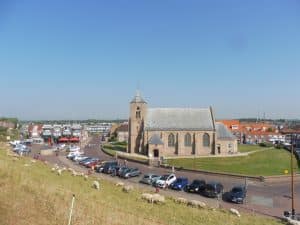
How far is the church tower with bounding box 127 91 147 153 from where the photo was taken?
7650cm

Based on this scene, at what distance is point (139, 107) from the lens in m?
77.2

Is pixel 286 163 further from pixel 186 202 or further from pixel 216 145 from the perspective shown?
pixel 186 202

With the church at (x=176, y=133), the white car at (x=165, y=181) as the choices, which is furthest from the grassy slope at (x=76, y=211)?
the church at (x=176, y=133)

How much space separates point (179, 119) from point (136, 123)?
8.71 m

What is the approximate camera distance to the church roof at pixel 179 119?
7600 cm

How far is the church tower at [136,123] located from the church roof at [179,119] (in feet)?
4.92

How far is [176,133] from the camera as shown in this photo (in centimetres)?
7581

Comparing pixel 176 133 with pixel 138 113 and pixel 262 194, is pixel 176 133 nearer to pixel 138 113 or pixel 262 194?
pixel 138 113

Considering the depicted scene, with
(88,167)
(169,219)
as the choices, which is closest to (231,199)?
(169,219)

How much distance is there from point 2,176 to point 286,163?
52.1 meters

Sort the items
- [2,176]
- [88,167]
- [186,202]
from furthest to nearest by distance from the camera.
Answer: [88,167], [186,202], [2,176]

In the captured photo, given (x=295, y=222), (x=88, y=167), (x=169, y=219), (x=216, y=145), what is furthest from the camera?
(x=216, y=145)

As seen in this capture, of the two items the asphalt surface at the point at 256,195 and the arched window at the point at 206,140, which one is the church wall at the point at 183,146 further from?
the asphalt surface at the point at 256,195

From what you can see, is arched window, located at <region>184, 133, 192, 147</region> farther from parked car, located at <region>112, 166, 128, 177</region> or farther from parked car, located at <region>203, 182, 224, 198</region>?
parked car, located at <region>203, 182, 224, 198</region>
